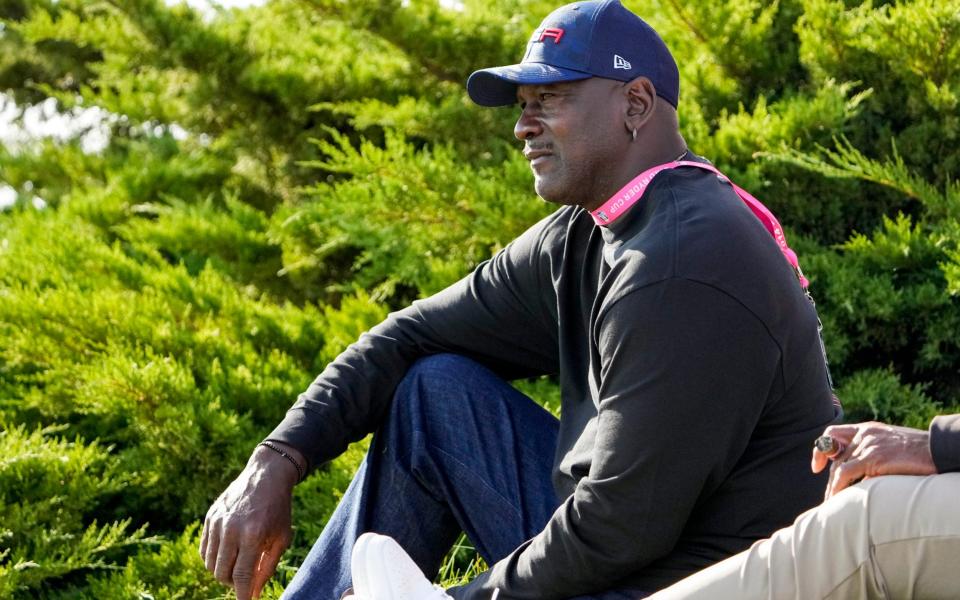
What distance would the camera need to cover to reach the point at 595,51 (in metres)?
2.67

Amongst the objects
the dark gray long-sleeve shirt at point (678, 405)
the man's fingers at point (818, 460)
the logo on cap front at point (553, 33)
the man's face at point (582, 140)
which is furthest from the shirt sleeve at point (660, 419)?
the logo on cap front at point (553, 33)

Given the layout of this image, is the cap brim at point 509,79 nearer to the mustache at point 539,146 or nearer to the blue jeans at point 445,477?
the mustache at point 539,146

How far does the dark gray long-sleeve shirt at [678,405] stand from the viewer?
2.22 m

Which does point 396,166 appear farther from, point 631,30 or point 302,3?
point 631,30

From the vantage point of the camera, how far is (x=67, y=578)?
3.88 m

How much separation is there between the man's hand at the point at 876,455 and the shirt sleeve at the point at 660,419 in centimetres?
18

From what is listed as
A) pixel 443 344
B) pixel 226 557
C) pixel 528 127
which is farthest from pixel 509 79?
pixel 226 557

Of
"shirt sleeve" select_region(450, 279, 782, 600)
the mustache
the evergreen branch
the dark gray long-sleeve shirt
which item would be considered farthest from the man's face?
the evergreen branch

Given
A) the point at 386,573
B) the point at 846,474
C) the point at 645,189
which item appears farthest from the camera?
the point at 645,189

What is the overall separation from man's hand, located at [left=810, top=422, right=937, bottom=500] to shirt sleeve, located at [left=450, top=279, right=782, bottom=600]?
0.18m

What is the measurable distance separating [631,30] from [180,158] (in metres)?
4.12

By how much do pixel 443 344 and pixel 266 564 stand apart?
25.3 inches

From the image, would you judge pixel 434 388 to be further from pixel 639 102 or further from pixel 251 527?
pixel 639 102

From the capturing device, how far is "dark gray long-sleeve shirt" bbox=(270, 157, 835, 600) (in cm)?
222
